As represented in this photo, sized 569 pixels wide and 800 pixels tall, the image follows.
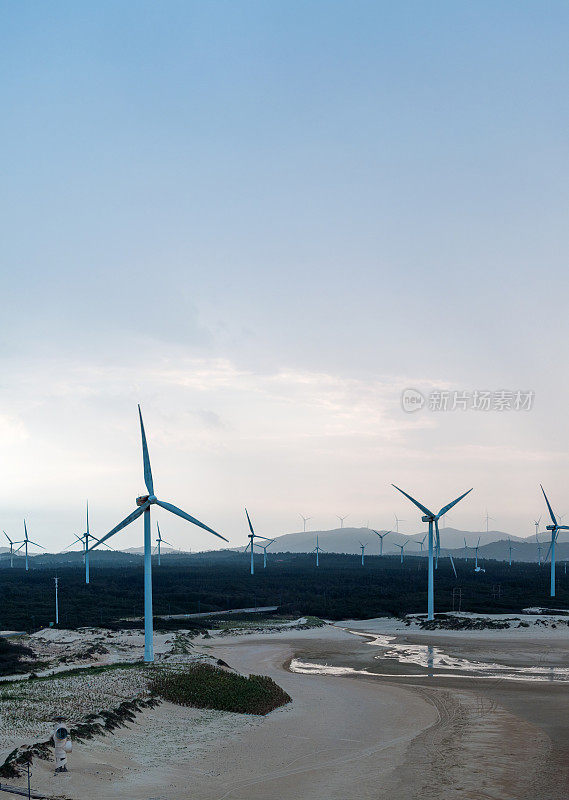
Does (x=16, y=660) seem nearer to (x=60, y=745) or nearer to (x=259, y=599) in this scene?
(x=60, y=745)

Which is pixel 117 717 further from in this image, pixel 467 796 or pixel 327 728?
pixel 467 796

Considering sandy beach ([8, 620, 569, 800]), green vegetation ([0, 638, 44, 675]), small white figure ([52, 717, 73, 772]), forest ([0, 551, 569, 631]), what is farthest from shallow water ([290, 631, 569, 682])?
forest ([0, 551, 569, 631])

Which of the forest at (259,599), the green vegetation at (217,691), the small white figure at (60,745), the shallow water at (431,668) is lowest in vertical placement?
the forest at (259,599)

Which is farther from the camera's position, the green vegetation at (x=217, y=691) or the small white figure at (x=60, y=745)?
the green vegetation at (x=217, y=691)

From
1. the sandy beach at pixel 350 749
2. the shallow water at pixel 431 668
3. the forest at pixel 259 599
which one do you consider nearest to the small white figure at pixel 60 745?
the sandy beach at pixel 350 749

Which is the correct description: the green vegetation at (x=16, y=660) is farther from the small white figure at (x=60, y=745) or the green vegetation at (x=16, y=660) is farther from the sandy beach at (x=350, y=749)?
the small white figure at (x=60, y=745)

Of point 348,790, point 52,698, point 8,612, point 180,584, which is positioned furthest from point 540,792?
point 180,584
